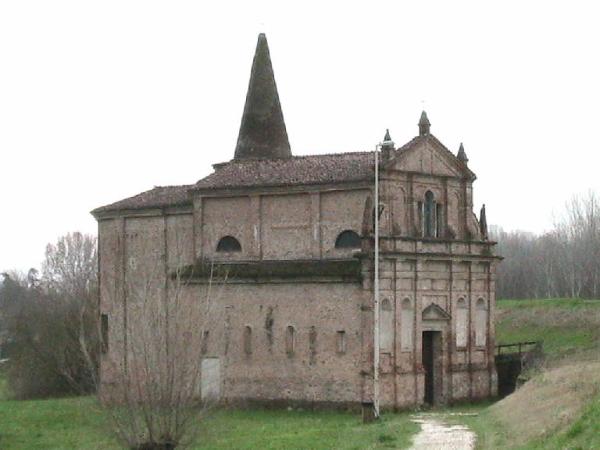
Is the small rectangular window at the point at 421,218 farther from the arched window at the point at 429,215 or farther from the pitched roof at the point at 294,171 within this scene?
the pitched roof at the point at 294,171

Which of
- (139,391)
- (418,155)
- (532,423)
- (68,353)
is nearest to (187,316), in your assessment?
(139,391)

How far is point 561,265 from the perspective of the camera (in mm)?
111312

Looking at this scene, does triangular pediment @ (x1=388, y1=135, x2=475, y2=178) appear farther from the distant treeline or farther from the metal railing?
the distant treeline

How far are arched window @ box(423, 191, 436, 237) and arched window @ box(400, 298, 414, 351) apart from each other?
146 inches

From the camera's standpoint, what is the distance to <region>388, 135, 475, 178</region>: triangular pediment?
52688mm

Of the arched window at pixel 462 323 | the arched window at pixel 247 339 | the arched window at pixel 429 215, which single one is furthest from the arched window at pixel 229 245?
the arched window at pixel 462 323

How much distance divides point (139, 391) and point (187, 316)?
4.16 m

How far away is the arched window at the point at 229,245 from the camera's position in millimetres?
54794

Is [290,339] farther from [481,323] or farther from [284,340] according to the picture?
[481,323]

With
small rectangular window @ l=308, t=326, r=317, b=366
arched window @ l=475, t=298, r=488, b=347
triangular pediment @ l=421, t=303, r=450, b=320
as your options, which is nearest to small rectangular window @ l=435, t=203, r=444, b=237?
triangular pediment @ l=421, t=303, r=450, b=320

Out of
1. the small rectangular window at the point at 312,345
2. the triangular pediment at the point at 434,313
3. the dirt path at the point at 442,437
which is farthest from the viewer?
the triangular pediment at the point at 434,313

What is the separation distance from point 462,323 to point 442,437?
19.5m

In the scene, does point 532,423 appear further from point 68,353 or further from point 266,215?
point 68,353

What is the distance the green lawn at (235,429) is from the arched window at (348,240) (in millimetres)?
7091
